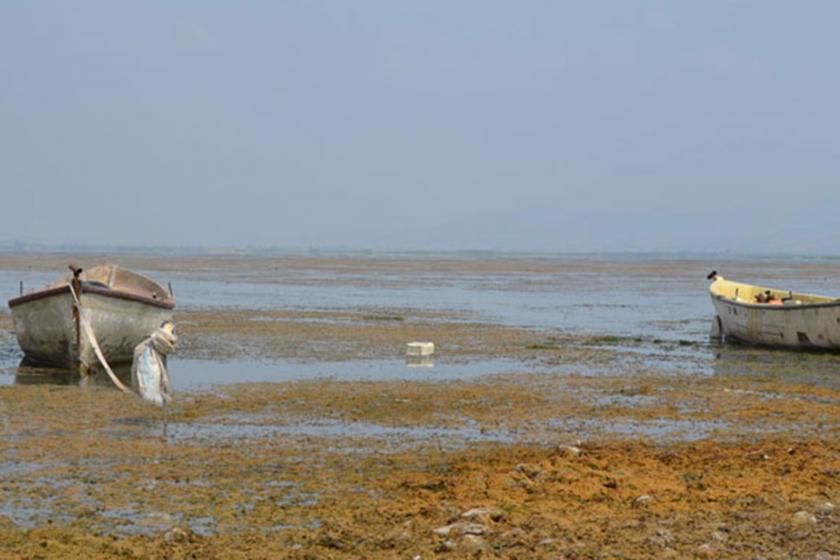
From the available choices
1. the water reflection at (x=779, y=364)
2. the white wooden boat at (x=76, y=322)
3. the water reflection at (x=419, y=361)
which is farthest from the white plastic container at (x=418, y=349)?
the water reflection at (x=779, y=364)

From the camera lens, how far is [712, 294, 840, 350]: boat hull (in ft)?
77.4

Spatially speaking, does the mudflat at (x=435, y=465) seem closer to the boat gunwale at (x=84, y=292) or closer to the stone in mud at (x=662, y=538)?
the stone in mud at (x=662, y=538)

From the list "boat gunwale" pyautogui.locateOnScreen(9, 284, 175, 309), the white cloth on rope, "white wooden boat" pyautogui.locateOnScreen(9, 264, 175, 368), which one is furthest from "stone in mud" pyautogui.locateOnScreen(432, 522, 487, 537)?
"boat gunwale" pyautogui.locateOnScreen(9, 284, 175, 309)

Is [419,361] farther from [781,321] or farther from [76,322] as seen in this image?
[781,321]

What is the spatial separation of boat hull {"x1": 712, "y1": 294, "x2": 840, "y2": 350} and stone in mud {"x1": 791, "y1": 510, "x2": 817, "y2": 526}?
52.0 feet

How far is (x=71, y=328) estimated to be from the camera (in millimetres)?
19703

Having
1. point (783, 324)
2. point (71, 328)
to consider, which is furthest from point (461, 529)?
point (783, 324)

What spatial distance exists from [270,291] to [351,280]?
1483cm

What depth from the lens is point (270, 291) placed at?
159 feet

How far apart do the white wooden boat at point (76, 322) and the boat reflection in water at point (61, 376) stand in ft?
0.69

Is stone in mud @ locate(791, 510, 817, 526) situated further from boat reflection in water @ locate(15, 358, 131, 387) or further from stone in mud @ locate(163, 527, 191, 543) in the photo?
boat reflection in water @ locate(15, 358, 131, 387)

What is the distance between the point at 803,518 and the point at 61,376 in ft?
45.8

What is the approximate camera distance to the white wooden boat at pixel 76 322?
19688 millimetres

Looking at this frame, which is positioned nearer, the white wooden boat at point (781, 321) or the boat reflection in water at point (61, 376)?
the boat reflection in water at point (61, 376)
